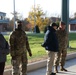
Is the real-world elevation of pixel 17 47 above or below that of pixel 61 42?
above

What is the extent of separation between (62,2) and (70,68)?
6.54 meters

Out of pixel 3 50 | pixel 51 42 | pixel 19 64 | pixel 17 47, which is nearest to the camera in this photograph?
pixel 3 50

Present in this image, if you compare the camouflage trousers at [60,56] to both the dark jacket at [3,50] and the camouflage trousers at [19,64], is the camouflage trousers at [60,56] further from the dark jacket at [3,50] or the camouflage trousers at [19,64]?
the dark jacket at [3,50]

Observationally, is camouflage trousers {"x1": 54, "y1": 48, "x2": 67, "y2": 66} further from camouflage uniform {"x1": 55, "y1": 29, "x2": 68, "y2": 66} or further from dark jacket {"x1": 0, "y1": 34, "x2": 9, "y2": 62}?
dark jacket {"x1": 0, "y1": 34, "x2": 9, "y2": 62}

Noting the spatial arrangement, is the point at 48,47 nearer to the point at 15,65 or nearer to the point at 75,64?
the point at 15,65

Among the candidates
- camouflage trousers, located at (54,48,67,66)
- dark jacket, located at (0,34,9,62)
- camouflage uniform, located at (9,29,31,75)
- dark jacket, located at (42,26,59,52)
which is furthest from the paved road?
dark jacket, located at (0,34,9,62)

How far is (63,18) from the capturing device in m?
17.0

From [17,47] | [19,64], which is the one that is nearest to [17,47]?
[17,47]

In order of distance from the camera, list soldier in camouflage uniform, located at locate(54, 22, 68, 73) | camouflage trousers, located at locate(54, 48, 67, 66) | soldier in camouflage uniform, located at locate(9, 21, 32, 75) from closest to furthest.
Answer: soldier in camouflage uniform, located at locate(9, 21, 32, 75)
soldier in camouflage uniform, located at locate(54, 22, 68, 73)
camouflage trousers, located at locate(54, 48, 67, 66)

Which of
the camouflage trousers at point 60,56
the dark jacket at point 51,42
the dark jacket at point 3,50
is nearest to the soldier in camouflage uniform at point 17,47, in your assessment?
the dark jacket at point 3,50

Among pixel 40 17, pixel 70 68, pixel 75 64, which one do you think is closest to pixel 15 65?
pixel 70 68

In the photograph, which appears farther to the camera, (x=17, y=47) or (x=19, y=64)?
(x=19, y=64)

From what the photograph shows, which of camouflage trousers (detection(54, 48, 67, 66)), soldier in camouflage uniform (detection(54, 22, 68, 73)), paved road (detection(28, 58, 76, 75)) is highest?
soldier in camouflage uniform (detection(54, 22, 68, 73))

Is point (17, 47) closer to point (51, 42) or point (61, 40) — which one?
point (51, 42)
